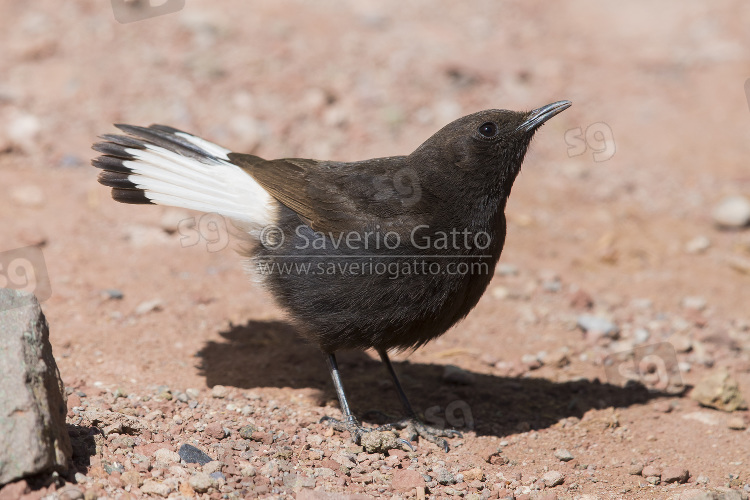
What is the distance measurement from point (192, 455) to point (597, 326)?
4212 millimetres

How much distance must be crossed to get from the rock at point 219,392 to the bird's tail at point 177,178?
1.23 metres

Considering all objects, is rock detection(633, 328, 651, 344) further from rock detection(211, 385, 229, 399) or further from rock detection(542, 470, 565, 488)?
rock detection(211, 385, 229, 399)

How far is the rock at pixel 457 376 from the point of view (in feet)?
20.7

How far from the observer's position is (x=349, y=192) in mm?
5488

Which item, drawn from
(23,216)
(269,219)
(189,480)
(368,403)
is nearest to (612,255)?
(368,403)

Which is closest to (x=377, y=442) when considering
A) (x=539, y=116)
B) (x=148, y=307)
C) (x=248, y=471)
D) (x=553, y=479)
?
(x=248, y=471)

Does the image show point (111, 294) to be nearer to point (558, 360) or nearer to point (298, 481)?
point (298, 481)

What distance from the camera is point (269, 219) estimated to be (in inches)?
220

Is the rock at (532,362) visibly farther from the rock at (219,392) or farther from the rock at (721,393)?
the rock at (219,392)

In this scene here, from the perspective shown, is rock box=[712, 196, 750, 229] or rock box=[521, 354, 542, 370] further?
rock box=[712, 196, 750, 229]

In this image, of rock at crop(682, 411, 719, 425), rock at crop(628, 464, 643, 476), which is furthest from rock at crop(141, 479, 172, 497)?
rock at crop(682, 411, 719, 425)

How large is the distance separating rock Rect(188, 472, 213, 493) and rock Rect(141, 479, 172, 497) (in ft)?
0.41

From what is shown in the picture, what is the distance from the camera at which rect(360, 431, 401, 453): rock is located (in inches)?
195

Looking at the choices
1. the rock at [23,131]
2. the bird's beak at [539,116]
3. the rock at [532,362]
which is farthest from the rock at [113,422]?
the rock at [23,131]
